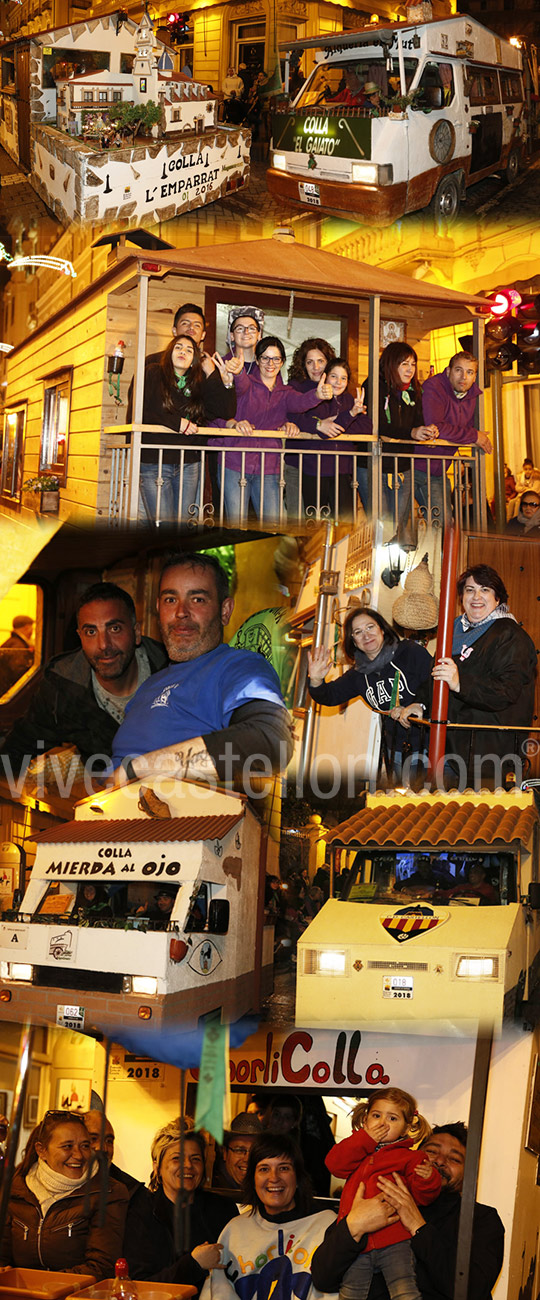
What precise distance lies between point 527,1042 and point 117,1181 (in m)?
1.04

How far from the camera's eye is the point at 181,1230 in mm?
3156

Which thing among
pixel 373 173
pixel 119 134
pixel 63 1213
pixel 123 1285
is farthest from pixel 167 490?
pixel 119 134

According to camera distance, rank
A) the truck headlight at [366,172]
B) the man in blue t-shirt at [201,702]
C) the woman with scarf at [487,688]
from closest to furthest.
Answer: the man in blue t-shirt at [201,702], the woman with scarf at [487,688], the truck headlight at [366,172]

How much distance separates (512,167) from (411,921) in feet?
14.4

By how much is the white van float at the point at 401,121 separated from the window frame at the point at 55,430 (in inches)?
63.7

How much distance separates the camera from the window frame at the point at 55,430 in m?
4.43

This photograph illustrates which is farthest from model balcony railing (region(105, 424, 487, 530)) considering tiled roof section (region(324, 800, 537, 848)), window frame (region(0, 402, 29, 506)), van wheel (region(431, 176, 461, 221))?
van wheel (region(431, 176, 461, 221))

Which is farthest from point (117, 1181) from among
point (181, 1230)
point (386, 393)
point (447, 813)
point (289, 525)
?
point (386, 393)

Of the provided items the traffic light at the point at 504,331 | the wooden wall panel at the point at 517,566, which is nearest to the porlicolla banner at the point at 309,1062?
the wooden wall panel at the point at 517,566

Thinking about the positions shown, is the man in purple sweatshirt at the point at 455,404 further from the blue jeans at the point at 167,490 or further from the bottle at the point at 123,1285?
the bottle at the point at 123,1285

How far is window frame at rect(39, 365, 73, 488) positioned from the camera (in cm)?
443

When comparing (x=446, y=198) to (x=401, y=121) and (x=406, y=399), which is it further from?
(x=406, y=399)

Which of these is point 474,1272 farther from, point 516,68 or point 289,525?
point 516,68

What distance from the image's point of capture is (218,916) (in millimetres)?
2871
